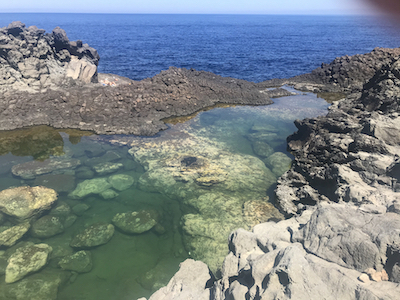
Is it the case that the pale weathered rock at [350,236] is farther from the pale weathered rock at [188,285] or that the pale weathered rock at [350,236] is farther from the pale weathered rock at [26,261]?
the pale weathered rock at [26,261]

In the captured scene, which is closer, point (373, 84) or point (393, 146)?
point (393, 146)

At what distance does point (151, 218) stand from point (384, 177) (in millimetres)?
8609

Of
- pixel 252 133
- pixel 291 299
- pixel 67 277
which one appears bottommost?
pixel 67 277

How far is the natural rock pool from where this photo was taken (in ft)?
30.0

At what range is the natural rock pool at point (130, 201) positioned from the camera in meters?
9.16

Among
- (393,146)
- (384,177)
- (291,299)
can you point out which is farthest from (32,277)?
(393,146)

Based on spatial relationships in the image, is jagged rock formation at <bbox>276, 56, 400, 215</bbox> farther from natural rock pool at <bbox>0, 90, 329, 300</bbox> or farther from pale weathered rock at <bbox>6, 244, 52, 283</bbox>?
pale weathered rock at <bbox>6, 244, 52, 283</bbox>

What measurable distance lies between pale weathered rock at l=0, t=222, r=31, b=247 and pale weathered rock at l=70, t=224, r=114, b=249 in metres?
2.03

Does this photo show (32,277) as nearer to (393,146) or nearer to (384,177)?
(384,177)

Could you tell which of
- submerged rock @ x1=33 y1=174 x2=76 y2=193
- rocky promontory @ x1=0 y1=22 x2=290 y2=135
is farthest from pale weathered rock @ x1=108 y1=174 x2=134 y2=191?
rocky promontory @ x1=0 y1=22 x2=290 y2=135

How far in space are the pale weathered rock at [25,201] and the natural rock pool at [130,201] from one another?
0.08m

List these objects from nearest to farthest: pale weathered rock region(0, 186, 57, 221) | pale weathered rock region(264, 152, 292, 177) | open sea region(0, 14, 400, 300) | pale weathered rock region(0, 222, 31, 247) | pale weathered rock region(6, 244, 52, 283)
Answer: pale weathered rock region(6, 244, 52, 283) < open sea region(0, 14, 400, 300) < pale weathered rock region(0, 222, 31, 247) < pale weathered rock region(0, 186, 57, 221) < pale weathered rock region(264, 152, 292, 177)

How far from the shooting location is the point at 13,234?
1038cm

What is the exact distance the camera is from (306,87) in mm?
30484
